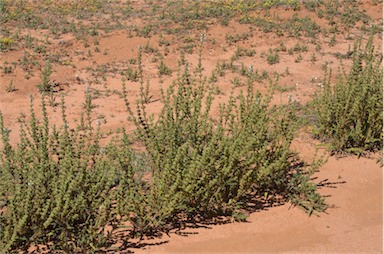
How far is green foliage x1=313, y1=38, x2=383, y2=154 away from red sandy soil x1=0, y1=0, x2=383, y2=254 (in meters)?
0.31

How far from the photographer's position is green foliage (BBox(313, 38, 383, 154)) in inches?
271

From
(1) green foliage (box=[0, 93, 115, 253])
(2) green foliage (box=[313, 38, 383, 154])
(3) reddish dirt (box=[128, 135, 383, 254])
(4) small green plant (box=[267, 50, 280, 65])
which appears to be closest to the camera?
(1) green foliage (box=[0, 93, 115, 253])

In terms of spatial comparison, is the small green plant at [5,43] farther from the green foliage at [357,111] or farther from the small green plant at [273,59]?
the green foliage at [357,111]

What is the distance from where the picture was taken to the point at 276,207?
5582mm

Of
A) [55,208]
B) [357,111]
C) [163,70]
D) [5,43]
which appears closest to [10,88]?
[5,43]

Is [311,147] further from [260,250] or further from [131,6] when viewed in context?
[131,6]

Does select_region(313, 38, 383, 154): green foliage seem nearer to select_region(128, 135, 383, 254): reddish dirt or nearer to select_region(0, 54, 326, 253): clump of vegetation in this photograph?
select_region(128, 135, 383, 254): reddish dirt

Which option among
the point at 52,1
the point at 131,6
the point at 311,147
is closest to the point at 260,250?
the point at 311,147

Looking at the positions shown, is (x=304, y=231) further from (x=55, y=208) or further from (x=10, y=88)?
(x=10, y=88)

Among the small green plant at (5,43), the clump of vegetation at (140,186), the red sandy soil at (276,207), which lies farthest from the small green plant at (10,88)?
the clump of vegetation at (140,186)

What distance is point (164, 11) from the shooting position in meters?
17.7

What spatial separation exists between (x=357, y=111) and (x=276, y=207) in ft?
7.55

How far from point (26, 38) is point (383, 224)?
11784 mm

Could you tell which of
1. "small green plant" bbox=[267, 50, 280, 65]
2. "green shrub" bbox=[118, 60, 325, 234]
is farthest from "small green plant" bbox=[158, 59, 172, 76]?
"green shrub" bbox=[118, 60, 325, 234]
